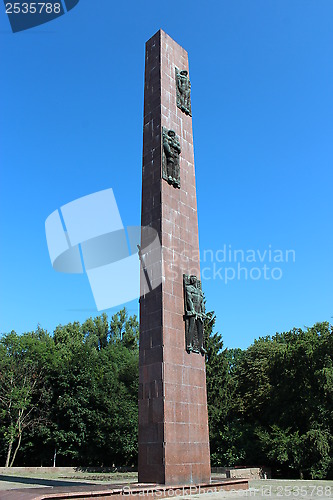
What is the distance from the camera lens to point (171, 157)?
39.7 feet

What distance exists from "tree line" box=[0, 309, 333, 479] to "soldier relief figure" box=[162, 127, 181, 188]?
43.3 feet

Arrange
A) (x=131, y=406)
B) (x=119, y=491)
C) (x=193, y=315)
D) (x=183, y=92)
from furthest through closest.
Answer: (x=131, y=406) → (x=183, y=92) → (x=193, y=315) → (x=119, y=491)

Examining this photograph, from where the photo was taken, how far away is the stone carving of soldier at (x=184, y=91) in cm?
1334

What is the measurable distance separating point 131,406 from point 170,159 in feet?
58.5

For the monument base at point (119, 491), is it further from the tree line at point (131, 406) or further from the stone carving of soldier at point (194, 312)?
the tree line at point (131, 406)

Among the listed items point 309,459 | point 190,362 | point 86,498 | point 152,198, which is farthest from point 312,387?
point 86,498

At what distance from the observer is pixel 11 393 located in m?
24.3

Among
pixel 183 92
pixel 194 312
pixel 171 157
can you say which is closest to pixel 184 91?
pixel 183 92

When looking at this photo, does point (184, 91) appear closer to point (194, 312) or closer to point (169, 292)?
point (169, 292)

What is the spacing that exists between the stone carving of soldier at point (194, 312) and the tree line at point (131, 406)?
11.7 metres

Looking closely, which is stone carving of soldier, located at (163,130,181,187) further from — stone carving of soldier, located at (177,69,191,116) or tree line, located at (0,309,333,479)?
tree line, located at (0,309,333,479)

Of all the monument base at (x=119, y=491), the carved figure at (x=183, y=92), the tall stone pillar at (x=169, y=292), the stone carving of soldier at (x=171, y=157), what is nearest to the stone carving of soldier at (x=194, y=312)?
the tall stone pillar at (x=169, y=292)

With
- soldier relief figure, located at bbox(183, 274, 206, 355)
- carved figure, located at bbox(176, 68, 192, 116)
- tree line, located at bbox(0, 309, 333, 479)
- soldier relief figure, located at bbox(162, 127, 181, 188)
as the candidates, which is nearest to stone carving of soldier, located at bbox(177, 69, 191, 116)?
carved figure, located at bbox(176, 68, 192, 116)

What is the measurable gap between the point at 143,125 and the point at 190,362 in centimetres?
689
